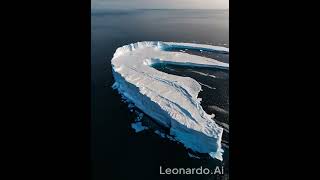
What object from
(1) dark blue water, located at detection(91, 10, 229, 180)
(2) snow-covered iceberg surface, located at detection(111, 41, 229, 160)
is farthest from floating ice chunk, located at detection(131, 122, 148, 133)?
(2) snow-covered iceberg surface, located at detection(111, 41, 229, 160)

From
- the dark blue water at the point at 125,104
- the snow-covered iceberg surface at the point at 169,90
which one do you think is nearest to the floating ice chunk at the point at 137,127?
the dark blue water at the point at 125,104

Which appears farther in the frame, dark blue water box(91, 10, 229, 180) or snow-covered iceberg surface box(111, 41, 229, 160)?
snow-covered iceberg surface box(111, 41, 229, 160)

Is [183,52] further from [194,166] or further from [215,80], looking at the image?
[194,166]

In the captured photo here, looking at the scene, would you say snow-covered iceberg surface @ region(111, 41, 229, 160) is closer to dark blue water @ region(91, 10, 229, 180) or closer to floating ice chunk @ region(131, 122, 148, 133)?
dark blue water @ region(91, 10, 229, 180)

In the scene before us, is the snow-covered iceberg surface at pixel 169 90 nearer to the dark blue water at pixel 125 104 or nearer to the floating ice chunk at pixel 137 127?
the dark blue water at pixel 125 104
